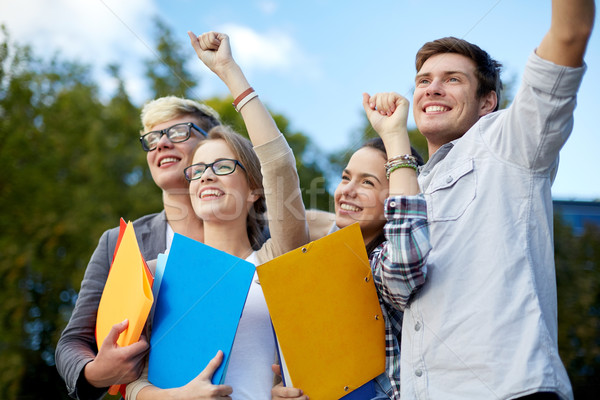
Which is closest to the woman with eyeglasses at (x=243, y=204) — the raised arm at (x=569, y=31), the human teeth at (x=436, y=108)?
the human teeth at (x=436, y=108)

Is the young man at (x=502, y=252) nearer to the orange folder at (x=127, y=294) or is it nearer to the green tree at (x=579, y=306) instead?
the orange folder at (x=127, y=294)

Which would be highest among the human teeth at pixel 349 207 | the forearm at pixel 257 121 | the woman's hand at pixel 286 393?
the forearm at pixel 257 121

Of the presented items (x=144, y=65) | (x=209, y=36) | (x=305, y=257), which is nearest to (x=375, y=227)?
(x=305, y=257)

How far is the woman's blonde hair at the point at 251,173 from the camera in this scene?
2.79 m

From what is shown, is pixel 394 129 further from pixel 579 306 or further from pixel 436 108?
pixel 579 306

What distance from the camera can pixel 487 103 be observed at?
235 cm

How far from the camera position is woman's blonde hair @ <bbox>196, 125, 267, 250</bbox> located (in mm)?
2793

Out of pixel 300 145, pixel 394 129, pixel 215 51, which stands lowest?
pixel 394 129

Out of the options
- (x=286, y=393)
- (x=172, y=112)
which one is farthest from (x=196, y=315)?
(x=172, y=112)

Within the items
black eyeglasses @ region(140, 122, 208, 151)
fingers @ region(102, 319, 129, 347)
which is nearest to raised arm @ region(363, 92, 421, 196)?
fingers @ region(102, 319, 129, 347)

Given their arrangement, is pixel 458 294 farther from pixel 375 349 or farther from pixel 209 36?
pixel 209 36

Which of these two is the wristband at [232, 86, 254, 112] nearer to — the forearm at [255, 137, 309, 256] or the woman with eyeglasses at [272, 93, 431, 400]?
the forearm at [255, 137, 309, 256]

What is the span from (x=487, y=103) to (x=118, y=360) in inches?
73.7

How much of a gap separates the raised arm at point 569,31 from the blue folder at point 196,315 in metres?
1.29
